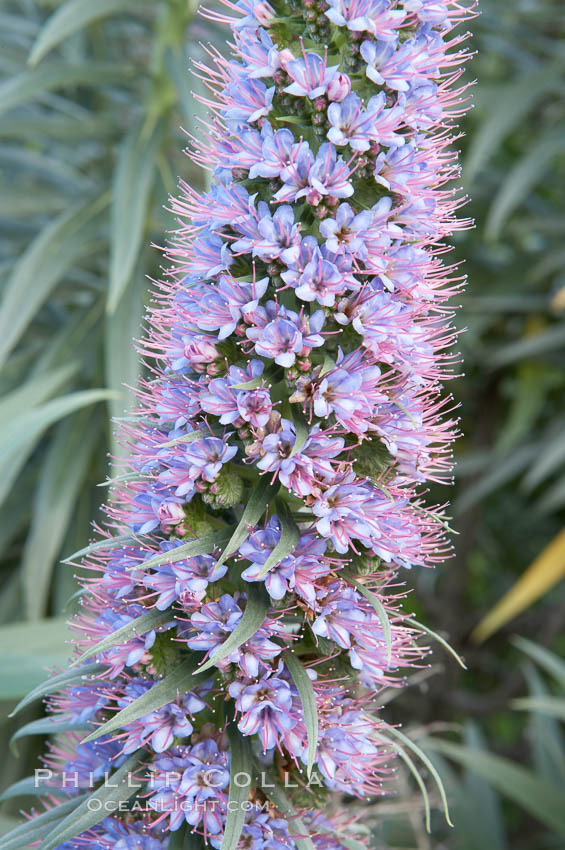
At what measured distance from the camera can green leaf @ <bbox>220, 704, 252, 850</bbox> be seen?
868mm

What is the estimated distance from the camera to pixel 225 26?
2713mm

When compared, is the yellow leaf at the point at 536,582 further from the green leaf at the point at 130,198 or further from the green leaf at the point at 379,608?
the green leaf at the point at 379,608

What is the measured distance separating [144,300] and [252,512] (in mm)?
1467

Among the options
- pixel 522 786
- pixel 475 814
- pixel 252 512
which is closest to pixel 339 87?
pixel 252 512

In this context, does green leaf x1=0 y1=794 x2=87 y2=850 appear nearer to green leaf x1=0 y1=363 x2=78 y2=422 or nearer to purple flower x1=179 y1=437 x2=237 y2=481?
purple flower x1=179 y1=437 x2=237 y2=481

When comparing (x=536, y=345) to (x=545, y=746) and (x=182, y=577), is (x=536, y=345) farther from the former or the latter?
(x=182, y=577)

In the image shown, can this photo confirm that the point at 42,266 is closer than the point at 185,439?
No

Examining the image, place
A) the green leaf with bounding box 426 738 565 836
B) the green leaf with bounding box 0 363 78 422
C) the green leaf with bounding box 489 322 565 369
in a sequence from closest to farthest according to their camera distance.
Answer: the green leaf with bounding box 0 363 78 422, the green leaf with bounding box 426 738 565 836, the green leaf with bounding box 489 322 565 369

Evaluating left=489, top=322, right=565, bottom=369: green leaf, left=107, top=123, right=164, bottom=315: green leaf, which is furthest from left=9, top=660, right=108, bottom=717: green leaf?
left=489, top=322, right=565, bottom=369: green leaf

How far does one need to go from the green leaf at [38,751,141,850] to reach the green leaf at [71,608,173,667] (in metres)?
0.14

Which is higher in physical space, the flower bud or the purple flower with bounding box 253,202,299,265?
the flower bud

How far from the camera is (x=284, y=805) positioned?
39.0 inches

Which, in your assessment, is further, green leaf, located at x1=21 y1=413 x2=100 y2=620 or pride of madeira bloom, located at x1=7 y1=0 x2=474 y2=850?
green leaf, located at x1=21 y1=413 x2=100 y2=620

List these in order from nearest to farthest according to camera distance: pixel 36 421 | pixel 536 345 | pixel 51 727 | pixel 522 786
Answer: pixel 51 727
pixel 36 421
pixel 522 786
pixel 536 345
